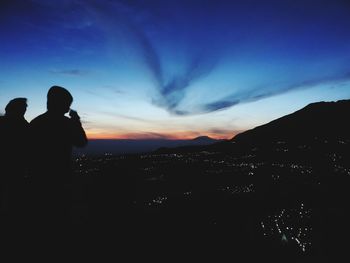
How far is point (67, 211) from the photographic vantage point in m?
4.39

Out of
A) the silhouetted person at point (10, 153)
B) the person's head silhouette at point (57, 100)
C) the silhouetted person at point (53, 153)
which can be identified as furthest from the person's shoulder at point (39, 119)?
the silhouetted person at point (10, 153)

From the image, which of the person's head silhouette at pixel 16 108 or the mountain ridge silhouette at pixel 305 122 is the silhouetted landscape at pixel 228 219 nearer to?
the person's head silhouette at pixel 16 108

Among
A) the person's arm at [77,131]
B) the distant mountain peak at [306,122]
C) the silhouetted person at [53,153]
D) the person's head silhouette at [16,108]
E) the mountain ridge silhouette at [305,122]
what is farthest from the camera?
the distant mountain peak at [306,122]

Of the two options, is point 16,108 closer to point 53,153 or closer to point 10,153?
point 10,153

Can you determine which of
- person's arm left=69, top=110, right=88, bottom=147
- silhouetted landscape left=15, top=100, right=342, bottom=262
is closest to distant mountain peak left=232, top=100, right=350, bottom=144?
silhouetted landscape left=15, top=100, right=342, bottom=262

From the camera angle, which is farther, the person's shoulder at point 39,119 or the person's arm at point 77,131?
the person's arm at point 77,131

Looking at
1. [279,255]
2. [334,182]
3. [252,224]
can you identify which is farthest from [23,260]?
[334,182]

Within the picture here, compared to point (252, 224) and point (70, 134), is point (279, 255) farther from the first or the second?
point (70, 134)

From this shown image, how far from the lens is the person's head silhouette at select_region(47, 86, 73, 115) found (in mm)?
4234

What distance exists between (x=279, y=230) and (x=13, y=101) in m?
7.04

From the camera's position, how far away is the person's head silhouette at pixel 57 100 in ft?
13.9

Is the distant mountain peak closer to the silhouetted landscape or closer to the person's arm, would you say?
the silhouetted landscape

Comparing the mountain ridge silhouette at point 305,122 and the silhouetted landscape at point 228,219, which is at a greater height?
the mountain ridge silhouette at point 305,122

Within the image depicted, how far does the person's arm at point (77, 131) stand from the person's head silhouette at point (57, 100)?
16 cm
